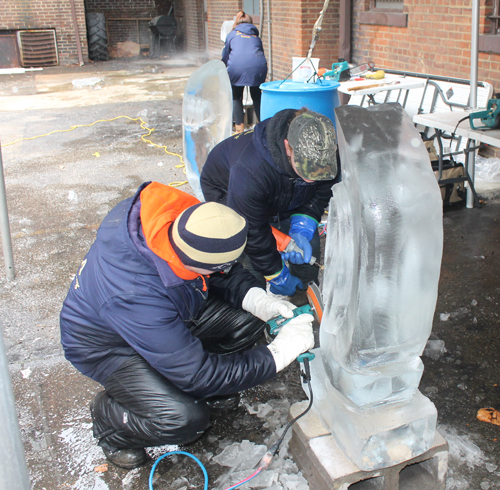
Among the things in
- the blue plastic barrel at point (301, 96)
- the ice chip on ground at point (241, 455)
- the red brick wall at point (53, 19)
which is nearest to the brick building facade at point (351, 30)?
the red brick wall at point (53, 19)

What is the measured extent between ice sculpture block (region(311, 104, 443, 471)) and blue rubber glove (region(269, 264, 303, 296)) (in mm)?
1054

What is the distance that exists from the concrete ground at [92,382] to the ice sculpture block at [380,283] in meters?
0.42

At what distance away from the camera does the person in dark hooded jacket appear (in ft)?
7.36

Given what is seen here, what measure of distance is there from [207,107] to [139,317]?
9.87 ft

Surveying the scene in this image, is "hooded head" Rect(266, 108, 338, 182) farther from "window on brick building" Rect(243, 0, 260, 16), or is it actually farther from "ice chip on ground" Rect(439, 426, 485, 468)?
"window on brick building" Rect(243, 0, 260, 16)

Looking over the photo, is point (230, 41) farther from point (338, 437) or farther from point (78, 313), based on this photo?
point (338, 437)

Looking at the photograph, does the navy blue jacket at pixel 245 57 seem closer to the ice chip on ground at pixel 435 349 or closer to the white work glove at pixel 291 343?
the ice chip on ground at pixel 435 349

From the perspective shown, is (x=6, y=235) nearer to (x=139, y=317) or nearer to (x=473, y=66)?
(x=139, y=317)

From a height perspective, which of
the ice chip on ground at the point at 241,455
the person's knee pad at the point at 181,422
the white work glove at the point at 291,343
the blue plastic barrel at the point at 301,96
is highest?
the blue plastic barrel at the point at 301,96

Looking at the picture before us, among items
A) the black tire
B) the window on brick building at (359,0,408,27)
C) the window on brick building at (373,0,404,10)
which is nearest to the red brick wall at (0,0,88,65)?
the black tire

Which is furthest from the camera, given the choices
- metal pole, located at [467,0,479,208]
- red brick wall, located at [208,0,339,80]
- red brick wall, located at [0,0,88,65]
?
red brick wall, located at [0,0,88,65]

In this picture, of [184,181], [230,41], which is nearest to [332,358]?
[184,181]

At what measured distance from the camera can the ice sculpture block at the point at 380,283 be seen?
57.0 inches

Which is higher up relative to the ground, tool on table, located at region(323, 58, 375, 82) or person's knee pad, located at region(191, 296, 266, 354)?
tool on table, located at region(323, 58, 375, 82)
